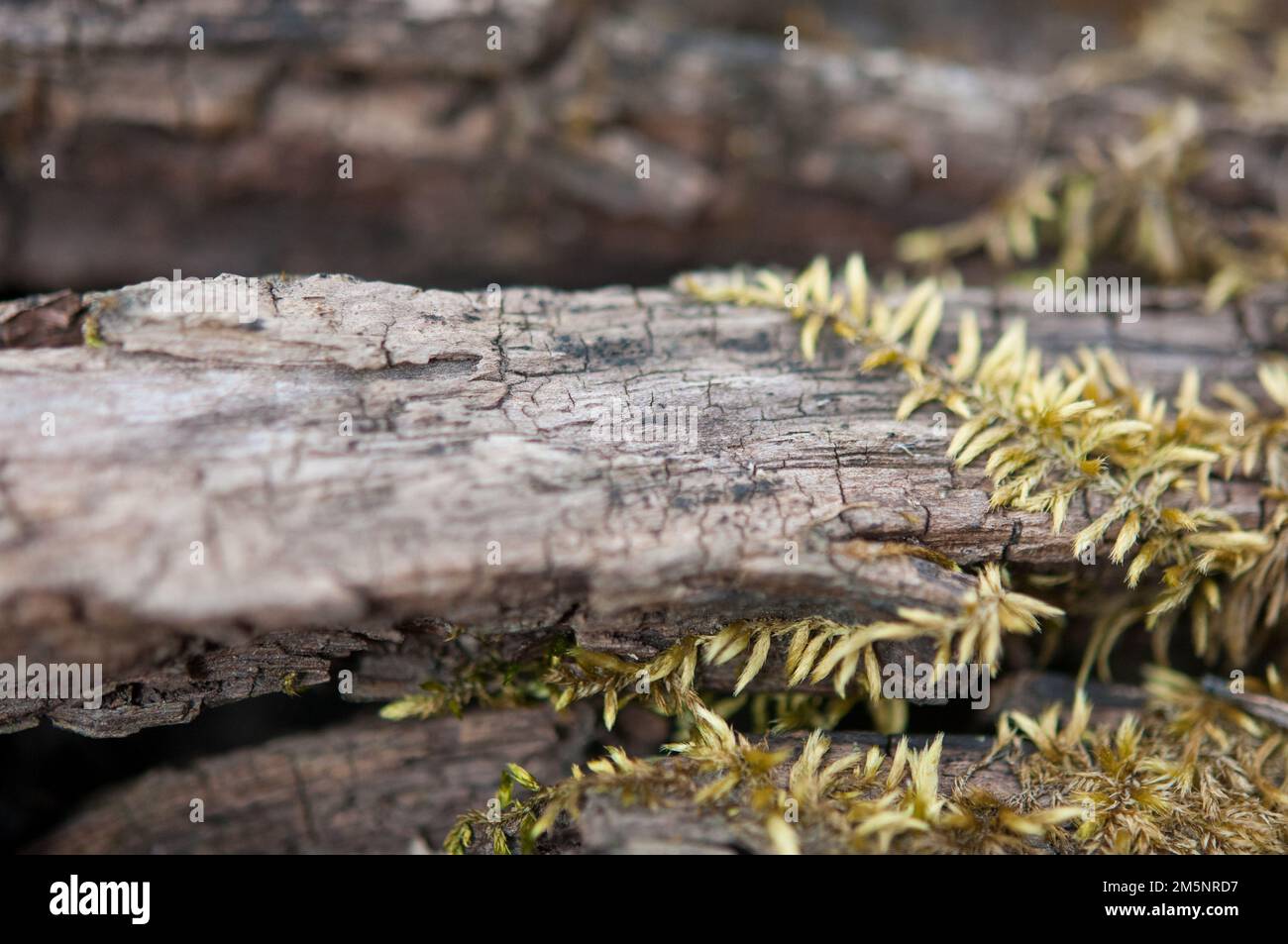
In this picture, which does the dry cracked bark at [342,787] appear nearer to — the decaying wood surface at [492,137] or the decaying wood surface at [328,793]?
the decaying wood surface at [328,793]

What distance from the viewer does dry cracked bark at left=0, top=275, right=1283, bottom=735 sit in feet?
7.01

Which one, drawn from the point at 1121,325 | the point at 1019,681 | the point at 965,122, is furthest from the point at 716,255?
the point at 1019,681

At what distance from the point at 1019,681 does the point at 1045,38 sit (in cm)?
392

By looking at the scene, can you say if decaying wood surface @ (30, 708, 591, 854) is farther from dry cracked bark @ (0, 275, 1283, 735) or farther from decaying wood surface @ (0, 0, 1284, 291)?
decaying wood surface @ (0, 0, 1284, 291)

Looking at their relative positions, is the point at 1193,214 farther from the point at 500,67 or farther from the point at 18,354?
the point at 18,354

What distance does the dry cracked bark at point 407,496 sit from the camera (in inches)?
84.1

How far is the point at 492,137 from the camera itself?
4172mm

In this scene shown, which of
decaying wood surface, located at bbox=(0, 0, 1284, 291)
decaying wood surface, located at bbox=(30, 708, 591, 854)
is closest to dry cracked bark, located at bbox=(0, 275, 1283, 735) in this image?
decaying wood surface, located at bbox=(30, 708, 591, 854)

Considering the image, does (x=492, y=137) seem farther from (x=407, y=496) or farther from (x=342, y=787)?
(x=342, y=787)

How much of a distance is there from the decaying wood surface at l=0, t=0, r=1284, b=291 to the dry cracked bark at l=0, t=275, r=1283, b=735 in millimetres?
1629

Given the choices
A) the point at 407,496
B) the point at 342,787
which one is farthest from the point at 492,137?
the point at 342,787

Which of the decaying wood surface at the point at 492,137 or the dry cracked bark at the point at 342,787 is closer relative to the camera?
the dry cracked bark at the point at 342,787

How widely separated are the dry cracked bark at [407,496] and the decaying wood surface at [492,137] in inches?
64.1

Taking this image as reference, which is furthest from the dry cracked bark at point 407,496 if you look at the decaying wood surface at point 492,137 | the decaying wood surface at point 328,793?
the decaying wood surface at point 492,137
